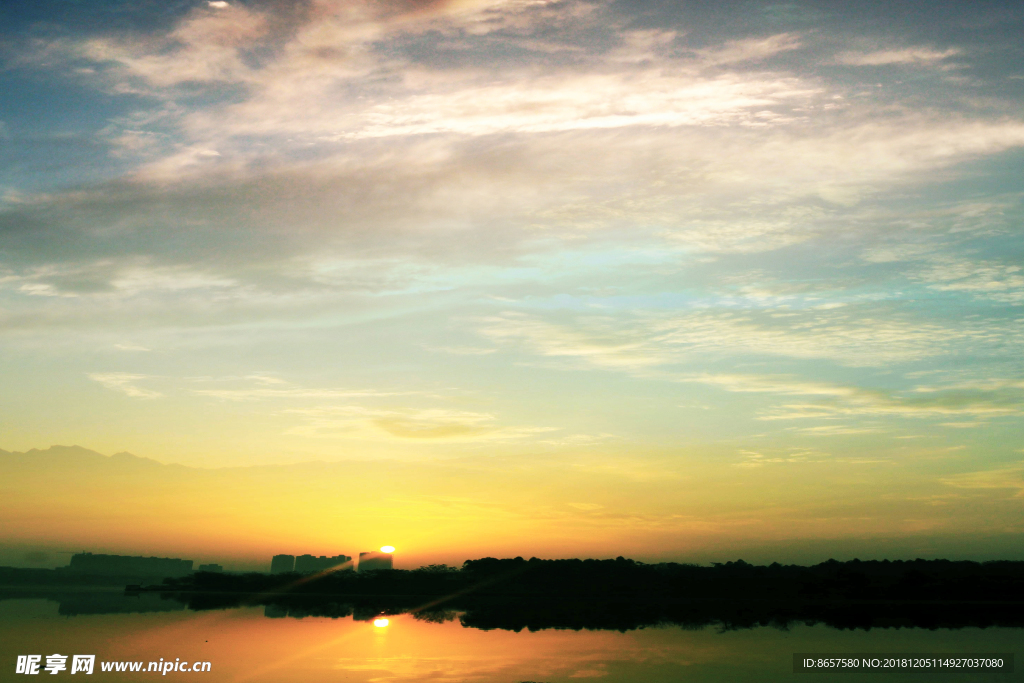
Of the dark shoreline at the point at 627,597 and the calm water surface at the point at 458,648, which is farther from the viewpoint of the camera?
the dark shoreline at the point at 627,597

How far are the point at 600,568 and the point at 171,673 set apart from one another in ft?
367

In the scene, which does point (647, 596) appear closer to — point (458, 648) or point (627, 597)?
point (627, 597)

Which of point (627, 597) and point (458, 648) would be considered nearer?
point (458, 648)

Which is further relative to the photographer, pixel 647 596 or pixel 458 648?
pixel 647 596

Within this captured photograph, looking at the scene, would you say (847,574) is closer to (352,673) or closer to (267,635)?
(267,635)

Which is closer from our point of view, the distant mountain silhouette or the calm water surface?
the calm water surface

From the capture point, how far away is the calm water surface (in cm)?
2986

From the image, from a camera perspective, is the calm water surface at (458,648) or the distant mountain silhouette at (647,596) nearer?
the calm water surface at (458,648)

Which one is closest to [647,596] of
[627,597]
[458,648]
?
[627,597]

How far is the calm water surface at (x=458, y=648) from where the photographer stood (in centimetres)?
2986

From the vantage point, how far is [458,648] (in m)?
39.2

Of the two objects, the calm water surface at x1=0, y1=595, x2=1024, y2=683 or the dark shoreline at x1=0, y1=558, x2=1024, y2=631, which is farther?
the dark shoreline at x1=0, y1=558, x2=1024, y2=631

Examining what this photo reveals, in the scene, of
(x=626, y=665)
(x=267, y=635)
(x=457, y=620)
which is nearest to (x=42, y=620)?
(x=267, y=635)

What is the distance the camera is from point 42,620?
184 feet
